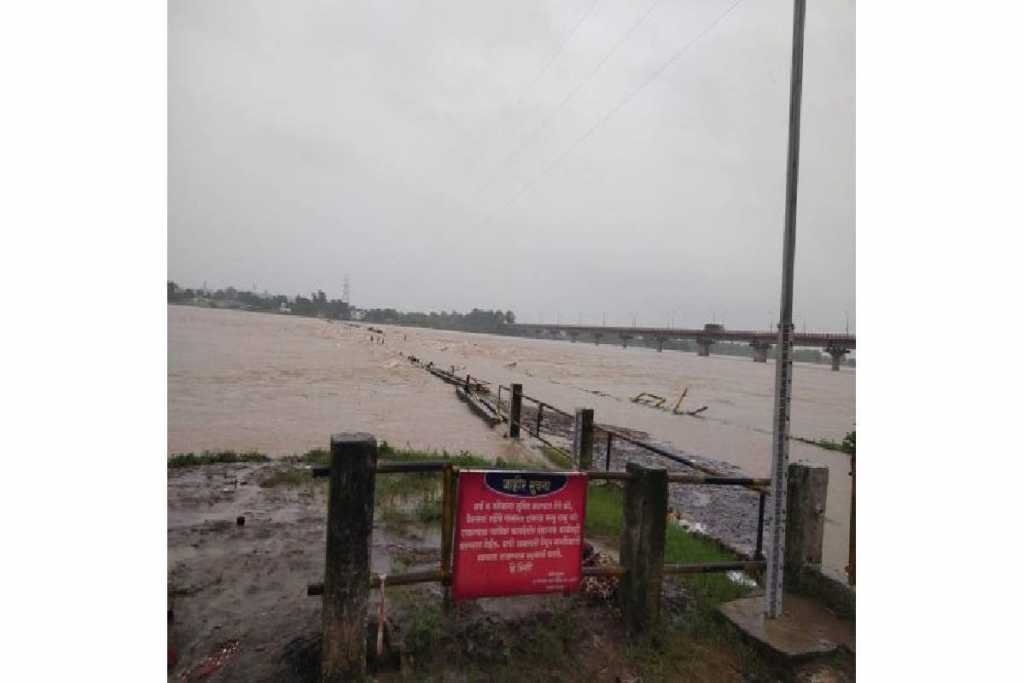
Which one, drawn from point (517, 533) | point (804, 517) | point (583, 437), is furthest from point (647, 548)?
point (583, 437)

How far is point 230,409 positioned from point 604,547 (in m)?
14.6

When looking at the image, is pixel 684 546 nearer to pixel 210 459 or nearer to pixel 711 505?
pixel 711 505

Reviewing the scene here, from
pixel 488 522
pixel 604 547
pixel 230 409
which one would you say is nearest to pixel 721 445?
pixel 604 547

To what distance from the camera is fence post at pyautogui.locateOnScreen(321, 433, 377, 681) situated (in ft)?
10.6

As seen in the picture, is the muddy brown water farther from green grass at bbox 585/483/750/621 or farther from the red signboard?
the red signboard

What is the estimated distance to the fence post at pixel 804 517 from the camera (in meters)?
4.64

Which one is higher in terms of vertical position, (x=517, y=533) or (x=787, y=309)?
(x=787, y=309)

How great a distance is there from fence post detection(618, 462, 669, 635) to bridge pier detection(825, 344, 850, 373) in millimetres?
69395

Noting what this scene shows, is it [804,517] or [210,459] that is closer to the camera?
[804,517]

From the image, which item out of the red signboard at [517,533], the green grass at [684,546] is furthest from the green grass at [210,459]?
the red signboard at [517,533]

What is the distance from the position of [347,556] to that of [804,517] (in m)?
3.64

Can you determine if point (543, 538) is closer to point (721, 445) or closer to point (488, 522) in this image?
point (488, 522)

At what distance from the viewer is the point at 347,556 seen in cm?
325

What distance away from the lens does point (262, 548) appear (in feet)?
17.3
